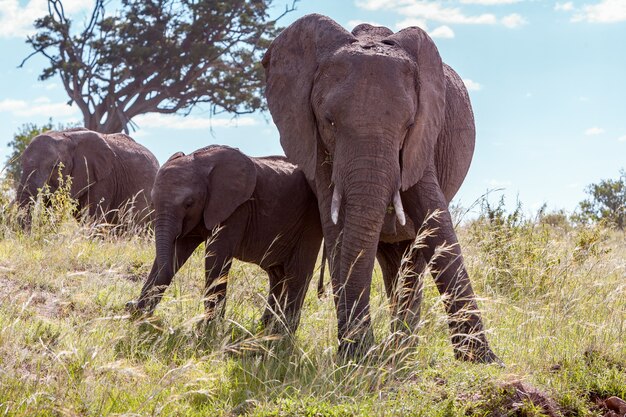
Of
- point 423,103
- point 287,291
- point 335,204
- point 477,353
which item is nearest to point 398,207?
point 335,204

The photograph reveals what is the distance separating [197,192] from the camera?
286 inches

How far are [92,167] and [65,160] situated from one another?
52cm

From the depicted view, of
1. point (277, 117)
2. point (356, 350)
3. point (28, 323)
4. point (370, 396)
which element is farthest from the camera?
point (277, 117)

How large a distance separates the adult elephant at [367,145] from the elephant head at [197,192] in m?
1.09

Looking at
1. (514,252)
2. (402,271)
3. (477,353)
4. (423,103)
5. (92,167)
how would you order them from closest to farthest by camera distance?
(477,353), (423,103), (402,271), (514,252), (92,167)

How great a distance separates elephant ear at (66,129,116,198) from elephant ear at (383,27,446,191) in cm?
795

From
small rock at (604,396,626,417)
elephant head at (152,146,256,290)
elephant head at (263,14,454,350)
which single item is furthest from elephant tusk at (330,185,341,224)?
small rock at (604,396,626,417)

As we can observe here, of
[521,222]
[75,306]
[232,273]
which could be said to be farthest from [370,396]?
[521,222]

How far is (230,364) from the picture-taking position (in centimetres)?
556

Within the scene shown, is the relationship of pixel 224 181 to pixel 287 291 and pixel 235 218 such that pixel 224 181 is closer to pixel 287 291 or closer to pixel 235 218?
pixel 235 218

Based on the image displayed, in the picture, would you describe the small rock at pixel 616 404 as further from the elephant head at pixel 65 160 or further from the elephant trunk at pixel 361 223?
the elephant head at pixel 65 160

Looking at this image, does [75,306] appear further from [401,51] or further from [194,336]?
[401,51]

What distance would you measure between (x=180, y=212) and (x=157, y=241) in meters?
0.31

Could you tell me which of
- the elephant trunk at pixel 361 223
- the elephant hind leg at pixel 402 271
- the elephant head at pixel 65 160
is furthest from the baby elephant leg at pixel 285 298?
the elephant head at pixel 65 160
